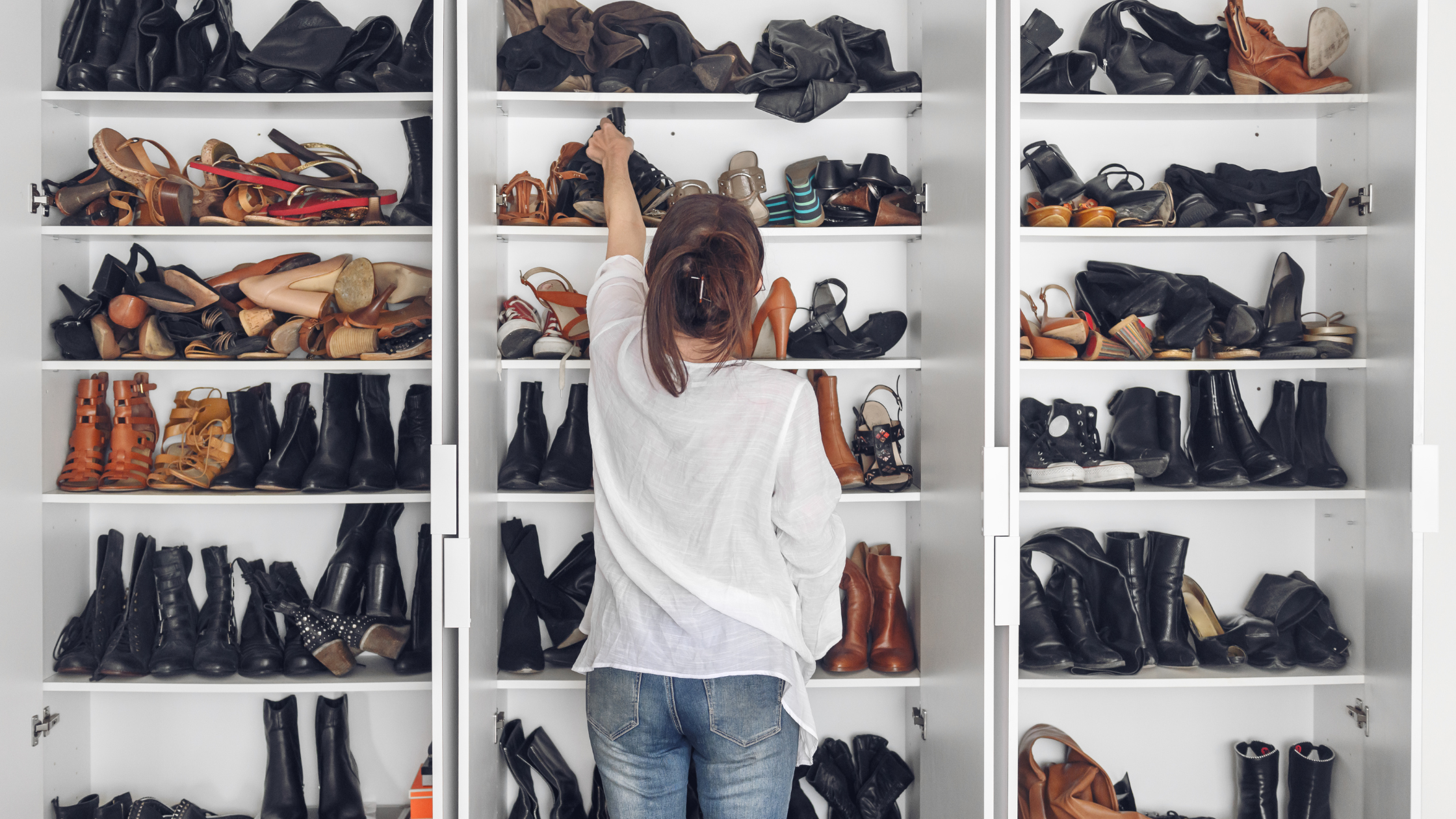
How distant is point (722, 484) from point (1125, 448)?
1426 millimetres

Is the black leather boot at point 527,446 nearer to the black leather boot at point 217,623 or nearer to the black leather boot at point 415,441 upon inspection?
the black leather boot at point 415,441

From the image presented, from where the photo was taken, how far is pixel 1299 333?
2305 millimetres

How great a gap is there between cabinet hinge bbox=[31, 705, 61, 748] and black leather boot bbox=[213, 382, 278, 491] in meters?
0.70

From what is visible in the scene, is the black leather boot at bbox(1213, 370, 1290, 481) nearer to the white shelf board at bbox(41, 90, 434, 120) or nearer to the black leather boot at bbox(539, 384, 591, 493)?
the black leather boot at bbox(539, 384, 591, 493)

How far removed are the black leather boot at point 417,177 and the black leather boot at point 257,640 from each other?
3.36ft

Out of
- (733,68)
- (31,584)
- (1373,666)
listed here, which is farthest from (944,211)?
(31,584)

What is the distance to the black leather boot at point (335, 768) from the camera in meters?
2.38

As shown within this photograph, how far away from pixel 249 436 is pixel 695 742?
5.17 ft

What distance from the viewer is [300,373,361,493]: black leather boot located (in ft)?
7.57

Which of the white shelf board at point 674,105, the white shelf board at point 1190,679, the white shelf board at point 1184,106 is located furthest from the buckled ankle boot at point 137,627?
the white shelf board at point 1184,106

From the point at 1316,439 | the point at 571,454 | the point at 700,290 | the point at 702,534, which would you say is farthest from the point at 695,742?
the point at 1316,439

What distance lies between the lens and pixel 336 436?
2385 millimetres

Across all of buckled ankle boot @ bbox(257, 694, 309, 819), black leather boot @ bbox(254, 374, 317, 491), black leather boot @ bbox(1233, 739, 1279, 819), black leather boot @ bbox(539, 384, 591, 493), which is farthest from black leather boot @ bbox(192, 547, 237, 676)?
black leather boot @ bbox(1233, 739, 1279, 819)

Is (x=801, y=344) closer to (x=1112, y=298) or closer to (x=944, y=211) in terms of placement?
(x=944, y=211)
